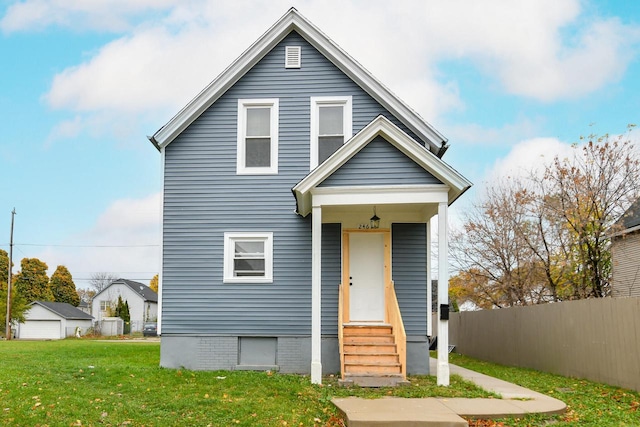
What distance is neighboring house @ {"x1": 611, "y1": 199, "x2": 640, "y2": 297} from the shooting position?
19375mm

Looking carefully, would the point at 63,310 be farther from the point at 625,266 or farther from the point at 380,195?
the point at 380,195

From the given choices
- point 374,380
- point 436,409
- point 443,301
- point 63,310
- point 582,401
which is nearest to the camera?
point 436,409

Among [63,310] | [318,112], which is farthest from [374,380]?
[63,310]

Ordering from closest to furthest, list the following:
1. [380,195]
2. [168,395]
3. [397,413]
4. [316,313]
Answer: [397,413] < [168,395] < [316,313] < [380,195]

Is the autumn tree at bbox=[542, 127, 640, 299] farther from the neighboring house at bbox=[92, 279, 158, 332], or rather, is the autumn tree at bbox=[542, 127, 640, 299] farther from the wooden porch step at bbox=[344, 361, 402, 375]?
the neighboring house at bbox=[92, 279, 158, 332]

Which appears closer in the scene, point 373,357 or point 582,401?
point 582,401

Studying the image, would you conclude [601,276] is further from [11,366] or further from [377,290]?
[11,366]

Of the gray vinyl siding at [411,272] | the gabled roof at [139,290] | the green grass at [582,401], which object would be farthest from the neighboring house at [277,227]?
the gabled roof at [139,290]

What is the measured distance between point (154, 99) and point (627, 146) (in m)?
14.3

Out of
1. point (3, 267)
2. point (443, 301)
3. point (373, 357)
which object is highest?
point (3, 267)

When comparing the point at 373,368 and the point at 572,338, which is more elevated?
the point at 572,338

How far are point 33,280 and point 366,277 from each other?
4986 centimetres

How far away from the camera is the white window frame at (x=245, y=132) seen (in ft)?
43.0

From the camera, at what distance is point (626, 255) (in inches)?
792
